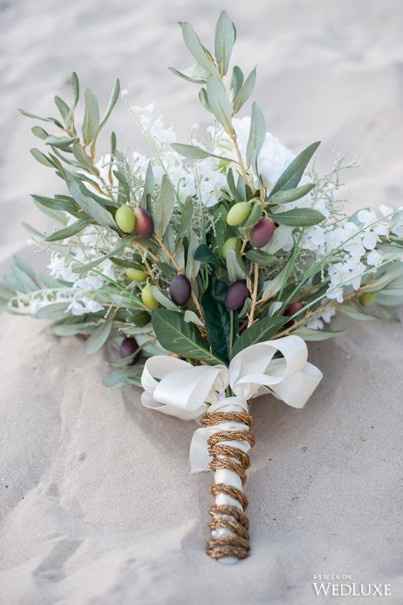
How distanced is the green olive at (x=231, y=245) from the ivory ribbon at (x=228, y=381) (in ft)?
0.47

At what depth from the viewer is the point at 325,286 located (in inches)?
51.1

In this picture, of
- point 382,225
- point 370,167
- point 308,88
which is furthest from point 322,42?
point 382,225

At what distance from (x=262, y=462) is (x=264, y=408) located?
11 cm

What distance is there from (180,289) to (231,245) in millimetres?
98

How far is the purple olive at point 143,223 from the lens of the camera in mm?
1133

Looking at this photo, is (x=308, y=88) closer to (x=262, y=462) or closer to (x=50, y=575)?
(x=262, y=462)

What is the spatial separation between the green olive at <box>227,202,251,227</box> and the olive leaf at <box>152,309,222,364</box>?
17 centimetres

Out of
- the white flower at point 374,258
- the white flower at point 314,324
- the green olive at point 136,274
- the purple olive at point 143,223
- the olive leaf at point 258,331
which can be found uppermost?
the purple olive at point 143,223

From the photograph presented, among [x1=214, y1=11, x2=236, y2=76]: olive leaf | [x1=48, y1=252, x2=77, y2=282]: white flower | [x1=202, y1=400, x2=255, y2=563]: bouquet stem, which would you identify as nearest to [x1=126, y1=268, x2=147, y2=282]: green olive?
[x1=48, y1=252, x2=77, y2=282]: white flower

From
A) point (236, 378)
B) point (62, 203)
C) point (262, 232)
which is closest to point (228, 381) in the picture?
point (236, 378)

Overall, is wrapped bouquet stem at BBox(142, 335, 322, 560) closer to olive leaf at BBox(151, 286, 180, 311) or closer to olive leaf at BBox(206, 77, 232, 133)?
olive leaf at BBox(151, 286, 180, 311)

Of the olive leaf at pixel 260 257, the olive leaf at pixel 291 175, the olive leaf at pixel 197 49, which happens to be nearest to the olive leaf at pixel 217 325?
the olive leaf at pixel 260 257

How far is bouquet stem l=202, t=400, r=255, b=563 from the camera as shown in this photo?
43.1 inches

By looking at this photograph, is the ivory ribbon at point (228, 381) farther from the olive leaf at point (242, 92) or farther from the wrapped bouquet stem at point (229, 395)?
the olive leaf at point (242, 92)
